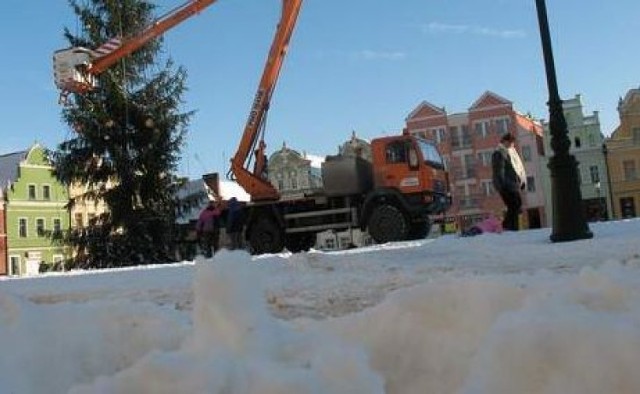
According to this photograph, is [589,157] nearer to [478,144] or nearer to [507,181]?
[478,144]

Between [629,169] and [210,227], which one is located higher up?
[629,169]

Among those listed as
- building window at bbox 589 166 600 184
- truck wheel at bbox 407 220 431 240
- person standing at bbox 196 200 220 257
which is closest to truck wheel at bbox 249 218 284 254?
person standing at bbox 196 200 220 257

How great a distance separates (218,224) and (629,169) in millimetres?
53582

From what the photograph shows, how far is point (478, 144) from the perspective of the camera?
7606cm

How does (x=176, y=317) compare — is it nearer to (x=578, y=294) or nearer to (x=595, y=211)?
(x=578, y=294)

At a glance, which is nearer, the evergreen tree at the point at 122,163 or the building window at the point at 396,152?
the building window at the point at 396,152

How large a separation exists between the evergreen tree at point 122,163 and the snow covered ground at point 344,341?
24.3m

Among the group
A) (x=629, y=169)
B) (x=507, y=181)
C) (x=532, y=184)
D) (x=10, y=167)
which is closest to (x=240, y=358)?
(x=507, y=181)

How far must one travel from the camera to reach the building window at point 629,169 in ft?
220

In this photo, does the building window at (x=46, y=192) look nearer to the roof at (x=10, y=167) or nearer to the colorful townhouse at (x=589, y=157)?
the roof at (x=10, y=167)

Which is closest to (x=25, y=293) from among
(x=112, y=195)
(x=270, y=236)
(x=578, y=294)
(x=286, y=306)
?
(x=286, y=306)

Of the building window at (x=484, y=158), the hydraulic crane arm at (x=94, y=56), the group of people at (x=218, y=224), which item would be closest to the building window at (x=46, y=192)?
the building window at (x=484, y=158)

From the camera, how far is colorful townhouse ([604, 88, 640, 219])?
66.8 meters

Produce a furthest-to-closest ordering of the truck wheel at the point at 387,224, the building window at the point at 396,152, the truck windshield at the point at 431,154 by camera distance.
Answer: the truck windshield at the point at 431,154, the building window at the point at 396,152, the truck wheel at the point at 387,224
